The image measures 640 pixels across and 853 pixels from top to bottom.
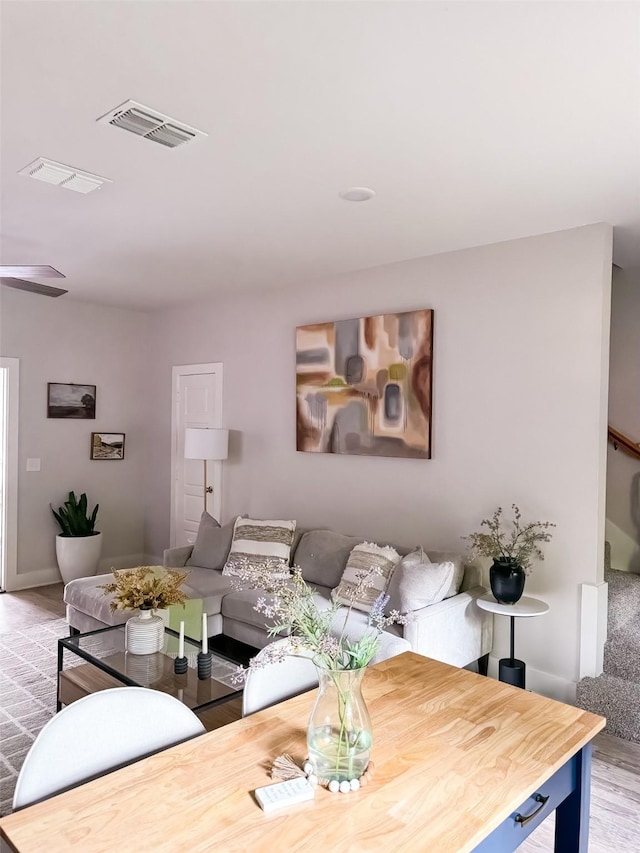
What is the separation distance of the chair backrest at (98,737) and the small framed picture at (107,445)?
4.97 m

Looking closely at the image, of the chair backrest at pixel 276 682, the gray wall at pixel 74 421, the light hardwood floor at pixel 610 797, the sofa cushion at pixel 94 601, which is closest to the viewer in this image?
the chair backrest at pixel 276 682

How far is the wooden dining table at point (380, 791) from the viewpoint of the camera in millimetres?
1102

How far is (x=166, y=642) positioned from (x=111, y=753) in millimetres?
1867

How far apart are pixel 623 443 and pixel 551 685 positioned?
1.82 m

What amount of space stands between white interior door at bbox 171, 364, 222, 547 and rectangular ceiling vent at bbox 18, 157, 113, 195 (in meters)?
2.78

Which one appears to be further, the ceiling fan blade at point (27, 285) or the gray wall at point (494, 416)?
the ceiling fan blade at point (27, 285)

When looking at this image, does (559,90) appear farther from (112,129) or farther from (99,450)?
(99,450)

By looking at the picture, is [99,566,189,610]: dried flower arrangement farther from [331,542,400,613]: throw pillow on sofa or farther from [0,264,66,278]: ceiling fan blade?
[0,264,66,278]: ceiling fan blade

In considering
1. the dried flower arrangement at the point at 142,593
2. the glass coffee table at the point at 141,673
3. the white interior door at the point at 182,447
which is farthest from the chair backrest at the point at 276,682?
the white interior door at the point at 182,447

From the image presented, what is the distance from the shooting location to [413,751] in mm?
1401

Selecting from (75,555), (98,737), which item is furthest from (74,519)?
(98,737)

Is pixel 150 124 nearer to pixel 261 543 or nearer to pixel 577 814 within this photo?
pixel 577 814

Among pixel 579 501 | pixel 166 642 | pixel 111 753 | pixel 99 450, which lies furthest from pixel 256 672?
pixel 99 450

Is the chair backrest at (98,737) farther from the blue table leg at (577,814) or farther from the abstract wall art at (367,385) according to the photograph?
the abstract wall art at (367,385)
